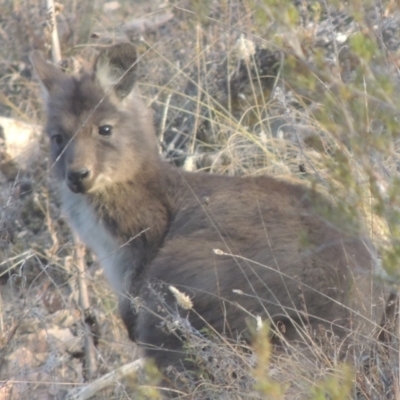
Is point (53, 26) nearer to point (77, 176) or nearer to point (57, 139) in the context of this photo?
point (57, 139)

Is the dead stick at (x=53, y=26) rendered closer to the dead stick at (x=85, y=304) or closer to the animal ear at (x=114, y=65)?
the animal ear at (x=114, y=65)

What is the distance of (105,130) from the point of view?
576cm

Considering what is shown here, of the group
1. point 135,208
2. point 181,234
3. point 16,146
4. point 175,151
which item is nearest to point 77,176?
point 135,208

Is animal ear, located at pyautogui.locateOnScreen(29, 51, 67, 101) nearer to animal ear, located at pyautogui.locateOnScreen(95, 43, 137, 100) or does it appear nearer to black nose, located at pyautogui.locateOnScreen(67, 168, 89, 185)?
animal ear, located at pyautogui.locateOnScreen(95, 43, 137, 100)

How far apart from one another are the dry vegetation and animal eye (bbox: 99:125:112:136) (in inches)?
19.7

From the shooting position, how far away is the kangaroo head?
5543 millimetres

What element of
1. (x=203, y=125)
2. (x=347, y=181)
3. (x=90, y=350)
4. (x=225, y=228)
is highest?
(x=347, y=181)

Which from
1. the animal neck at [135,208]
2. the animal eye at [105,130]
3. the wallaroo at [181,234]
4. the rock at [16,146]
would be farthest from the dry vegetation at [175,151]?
the animal eye at [105,130]

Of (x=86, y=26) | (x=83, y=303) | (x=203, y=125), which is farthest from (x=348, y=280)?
(x=86, y=26)

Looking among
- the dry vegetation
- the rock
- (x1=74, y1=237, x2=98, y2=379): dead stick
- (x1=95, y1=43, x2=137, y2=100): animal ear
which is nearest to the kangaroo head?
(x1=95, y1=43, x2=137, y2=100): animal ear

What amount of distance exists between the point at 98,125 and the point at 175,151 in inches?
78.2

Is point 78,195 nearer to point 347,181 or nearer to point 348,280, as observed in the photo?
point 348,280

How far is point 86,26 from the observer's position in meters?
9.11

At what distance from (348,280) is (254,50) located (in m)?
3.92
